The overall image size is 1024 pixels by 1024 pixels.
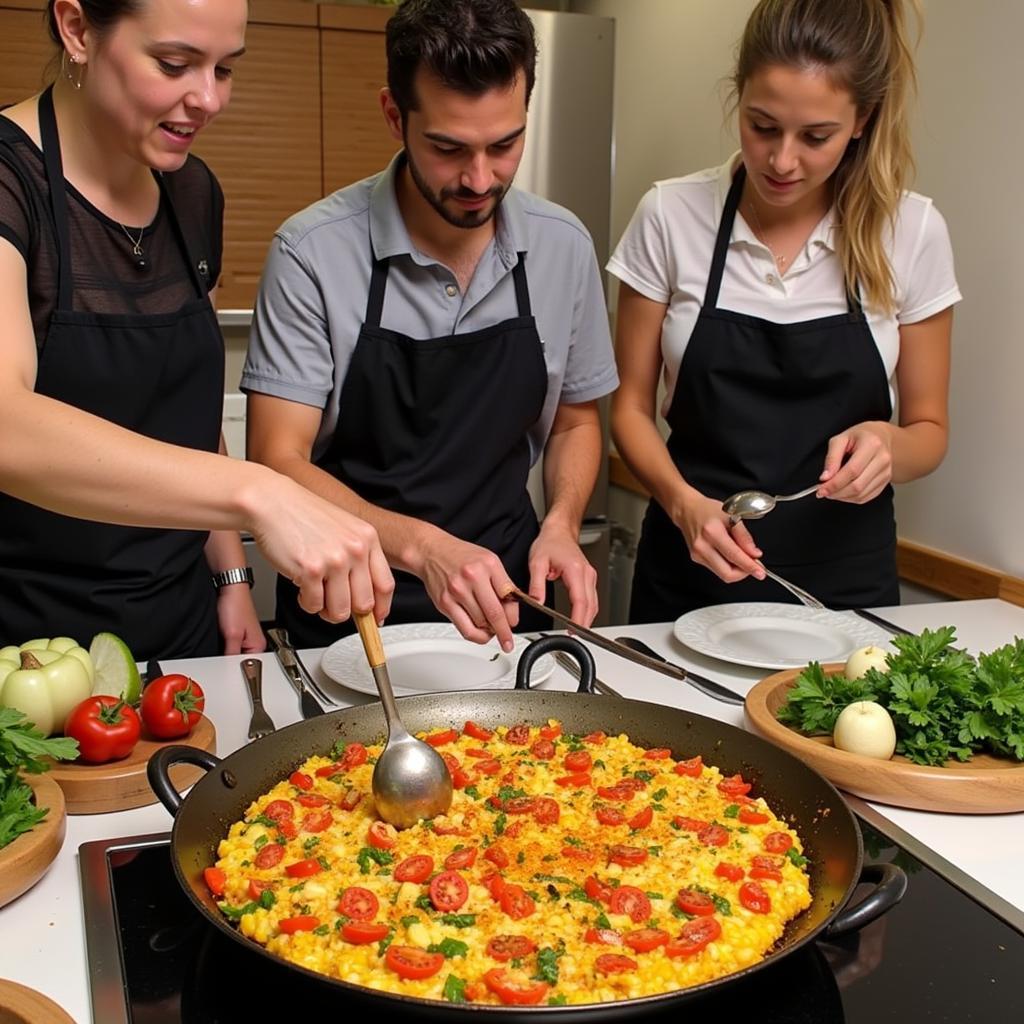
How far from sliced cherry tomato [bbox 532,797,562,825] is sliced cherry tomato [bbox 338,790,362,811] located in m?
0.22

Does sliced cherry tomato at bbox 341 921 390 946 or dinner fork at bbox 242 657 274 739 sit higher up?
sliced cherry tomato at bbox 341 921 390 946

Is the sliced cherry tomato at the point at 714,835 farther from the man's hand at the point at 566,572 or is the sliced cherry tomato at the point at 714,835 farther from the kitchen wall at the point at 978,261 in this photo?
the kitchen wall at the point at 978,261

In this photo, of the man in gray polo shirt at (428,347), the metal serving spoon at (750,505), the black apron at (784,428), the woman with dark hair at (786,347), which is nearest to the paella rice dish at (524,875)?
the man in gray polo shirt at (428,347)

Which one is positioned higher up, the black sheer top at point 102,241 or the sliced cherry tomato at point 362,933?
the black sheer top at point 102,241

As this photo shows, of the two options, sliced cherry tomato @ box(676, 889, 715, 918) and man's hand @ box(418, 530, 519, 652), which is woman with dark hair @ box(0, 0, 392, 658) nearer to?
man's hand @ box(418, 530, 519, 652)

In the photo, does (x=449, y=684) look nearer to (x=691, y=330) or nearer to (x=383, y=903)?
(x=383, y=903)

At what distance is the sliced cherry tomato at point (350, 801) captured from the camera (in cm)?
146

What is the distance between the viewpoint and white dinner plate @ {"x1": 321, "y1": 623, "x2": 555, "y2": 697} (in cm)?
188

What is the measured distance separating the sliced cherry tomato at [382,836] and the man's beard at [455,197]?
1.17 m

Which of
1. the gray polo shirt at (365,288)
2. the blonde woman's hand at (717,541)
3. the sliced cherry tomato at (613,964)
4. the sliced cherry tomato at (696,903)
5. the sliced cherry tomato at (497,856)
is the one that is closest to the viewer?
the sliced cherry tomato at (613,964)

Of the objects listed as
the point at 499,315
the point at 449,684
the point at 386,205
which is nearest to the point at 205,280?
the point at 386,205

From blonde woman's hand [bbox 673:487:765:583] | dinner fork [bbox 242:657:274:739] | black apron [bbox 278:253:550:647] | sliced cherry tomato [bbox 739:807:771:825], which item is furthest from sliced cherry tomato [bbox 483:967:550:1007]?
black apron [bbox 278:253:550:647]


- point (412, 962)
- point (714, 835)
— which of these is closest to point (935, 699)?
point (714, 835)

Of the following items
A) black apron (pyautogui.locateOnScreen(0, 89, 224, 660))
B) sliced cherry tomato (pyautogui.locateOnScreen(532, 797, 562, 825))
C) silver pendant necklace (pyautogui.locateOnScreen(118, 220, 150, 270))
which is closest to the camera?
sliced cherry tomato (pyautogui.locateOnScreen(532, 797, 562, 825))
